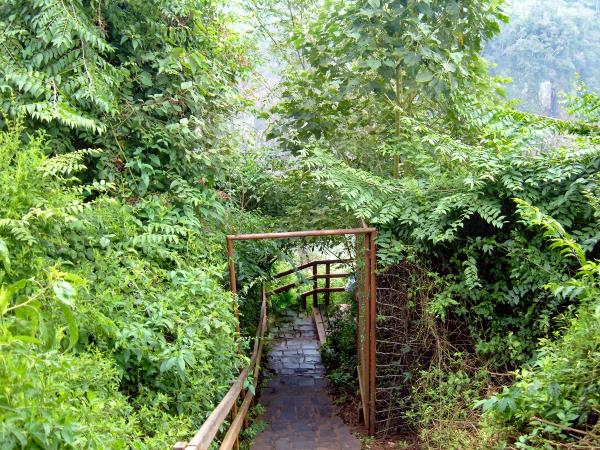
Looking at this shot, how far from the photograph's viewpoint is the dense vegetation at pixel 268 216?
2574mm

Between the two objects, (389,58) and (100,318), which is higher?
(389,58)

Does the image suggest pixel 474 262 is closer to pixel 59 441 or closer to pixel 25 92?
pixel 59 441

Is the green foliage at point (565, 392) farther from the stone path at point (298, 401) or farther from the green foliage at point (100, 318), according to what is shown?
the stone path at point (298, 401)

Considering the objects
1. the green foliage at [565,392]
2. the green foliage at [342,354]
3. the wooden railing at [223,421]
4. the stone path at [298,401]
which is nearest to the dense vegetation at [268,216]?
the green foliage at [565,392]

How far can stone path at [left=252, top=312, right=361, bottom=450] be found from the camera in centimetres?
496

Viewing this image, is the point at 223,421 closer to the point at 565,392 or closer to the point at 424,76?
the point at 565,392

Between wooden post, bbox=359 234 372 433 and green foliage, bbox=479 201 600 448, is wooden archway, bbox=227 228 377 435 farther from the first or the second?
green foliage, bbox=479 201 600 448

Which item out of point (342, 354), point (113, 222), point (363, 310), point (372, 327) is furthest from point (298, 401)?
point (113, 222)

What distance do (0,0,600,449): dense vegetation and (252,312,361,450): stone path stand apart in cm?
93

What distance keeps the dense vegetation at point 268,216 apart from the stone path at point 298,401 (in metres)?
0.93

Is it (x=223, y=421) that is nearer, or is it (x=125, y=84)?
(x=223, y=421)

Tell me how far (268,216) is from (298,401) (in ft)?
7.39

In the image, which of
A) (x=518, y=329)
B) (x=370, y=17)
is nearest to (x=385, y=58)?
(x=370, y=17)

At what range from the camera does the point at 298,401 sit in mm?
6039
